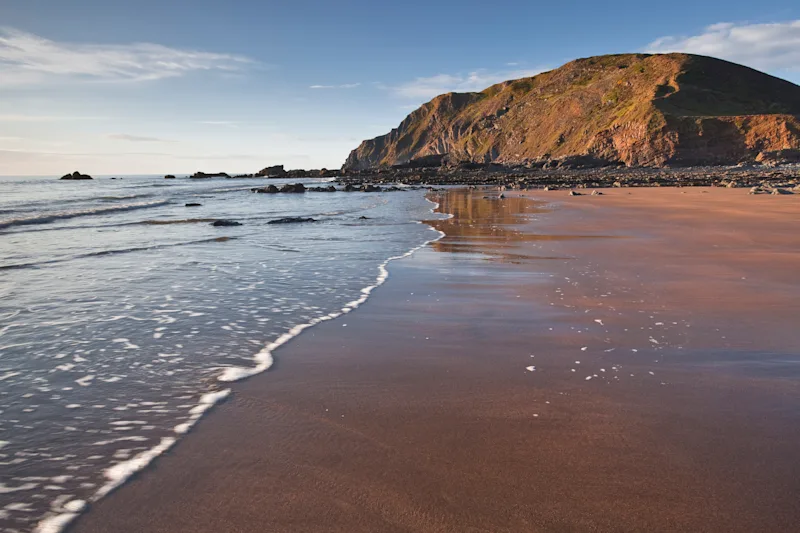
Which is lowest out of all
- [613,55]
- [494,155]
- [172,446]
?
[172,446]

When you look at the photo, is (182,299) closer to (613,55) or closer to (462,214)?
(462,214)

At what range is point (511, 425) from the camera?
11.5ft

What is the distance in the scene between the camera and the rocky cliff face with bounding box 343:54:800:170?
72062mm

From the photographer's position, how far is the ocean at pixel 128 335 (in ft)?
10.4

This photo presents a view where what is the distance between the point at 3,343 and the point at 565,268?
8.28m

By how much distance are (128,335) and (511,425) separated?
14.9ft

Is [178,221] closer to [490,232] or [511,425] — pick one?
[490,232]

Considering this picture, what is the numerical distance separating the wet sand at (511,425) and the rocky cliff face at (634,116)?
7769 cm

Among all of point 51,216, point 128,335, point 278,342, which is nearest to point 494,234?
point 278,342

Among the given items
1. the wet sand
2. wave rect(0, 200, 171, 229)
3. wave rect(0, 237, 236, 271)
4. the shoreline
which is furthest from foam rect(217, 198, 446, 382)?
wave rect(0, 200, 171, 229)

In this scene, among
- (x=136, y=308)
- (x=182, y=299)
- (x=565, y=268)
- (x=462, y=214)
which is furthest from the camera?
(x=462, y=214)

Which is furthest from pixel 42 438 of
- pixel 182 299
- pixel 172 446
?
pixel 182 299

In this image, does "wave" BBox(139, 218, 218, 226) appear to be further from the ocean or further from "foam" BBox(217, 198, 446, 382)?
"foam" BBox(217, 198, 446, 382)

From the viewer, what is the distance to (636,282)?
7.96m
